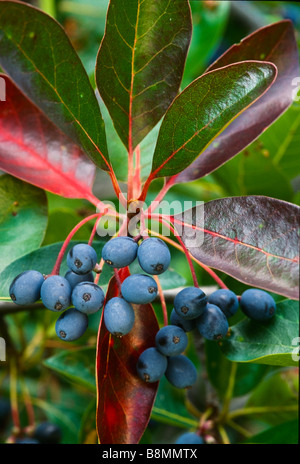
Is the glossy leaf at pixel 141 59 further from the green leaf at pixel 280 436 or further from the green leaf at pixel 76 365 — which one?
the green leaf at pixel 280 436

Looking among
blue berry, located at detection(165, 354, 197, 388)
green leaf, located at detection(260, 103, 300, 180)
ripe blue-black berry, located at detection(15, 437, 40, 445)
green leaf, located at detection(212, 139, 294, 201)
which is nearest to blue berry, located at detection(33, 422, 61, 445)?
ripe blue-black berry, located at detection(15, 437, 40, 445)

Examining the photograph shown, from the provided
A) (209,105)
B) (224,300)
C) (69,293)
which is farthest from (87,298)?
(209,105)

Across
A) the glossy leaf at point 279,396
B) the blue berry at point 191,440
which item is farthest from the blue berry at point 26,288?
the glossy leaf at point 279,396

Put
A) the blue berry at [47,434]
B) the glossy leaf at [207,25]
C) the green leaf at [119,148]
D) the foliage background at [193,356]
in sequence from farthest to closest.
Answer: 1. the glossy leaf at [207,25]
2. the blue berry at [47,434]
3. the foliage background at [193,356]
4. the green leaf at [119,148]

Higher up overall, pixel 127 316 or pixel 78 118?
pixel 78 118

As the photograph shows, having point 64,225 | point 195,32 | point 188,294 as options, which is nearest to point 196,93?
point 188,294

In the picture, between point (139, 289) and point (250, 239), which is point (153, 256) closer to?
point (139, 289)

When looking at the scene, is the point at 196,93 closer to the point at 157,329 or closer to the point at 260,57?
the point at 260,57
